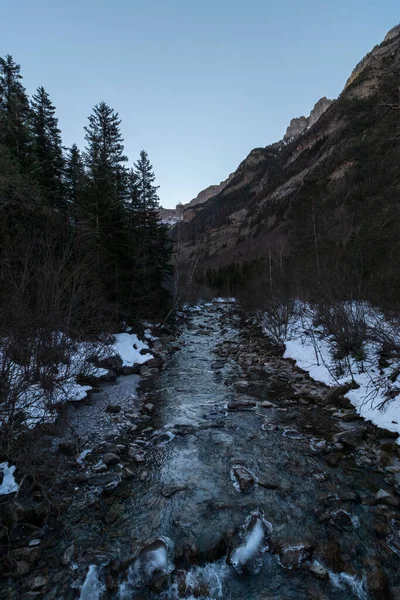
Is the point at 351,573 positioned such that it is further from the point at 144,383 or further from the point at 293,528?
the point at 144,383

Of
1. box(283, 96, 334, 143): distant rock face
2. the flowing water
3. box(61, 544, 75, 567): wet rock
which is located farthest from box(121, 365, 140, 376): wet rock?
box(283, 96, 334, 143): distant rock face

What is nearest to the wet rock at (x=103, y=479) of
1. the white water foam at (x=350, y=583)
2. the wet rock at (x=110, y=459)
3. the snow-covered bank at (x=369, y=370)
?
the wet rock at (x=110, y=459)

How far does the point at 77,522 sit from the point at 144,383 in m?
6.67

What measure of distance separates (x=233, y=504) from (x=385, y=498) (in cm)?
249

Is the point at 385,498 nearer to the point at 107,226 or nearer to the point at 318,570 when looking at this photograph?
the point at 318,570

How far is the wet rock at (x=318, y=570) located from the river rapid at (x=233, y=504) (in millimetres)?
13

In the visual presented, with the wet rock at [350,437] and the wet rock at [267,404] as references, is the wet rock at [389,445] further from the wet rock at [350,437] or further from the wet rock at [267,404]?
the wet rock at [267,404]

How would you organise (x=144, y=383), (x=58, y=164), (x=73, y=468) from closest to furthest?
(x=73, y=468) → (x=144, y=383) → (x=58, y=164)

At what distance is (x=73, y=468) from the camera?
543cm

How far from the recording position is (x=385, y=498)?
14.8 ft

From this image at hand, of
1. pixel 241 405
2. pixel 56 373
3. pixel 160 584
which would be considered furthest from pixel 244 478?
pixel 56 373

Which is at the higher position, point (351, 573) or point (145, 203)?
point (145, 203)

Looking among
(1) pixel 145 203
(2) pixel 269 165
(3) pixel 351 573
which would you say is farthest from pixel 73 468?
(2) pixel 269 165

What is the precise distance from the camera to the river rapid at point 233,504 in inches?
132
